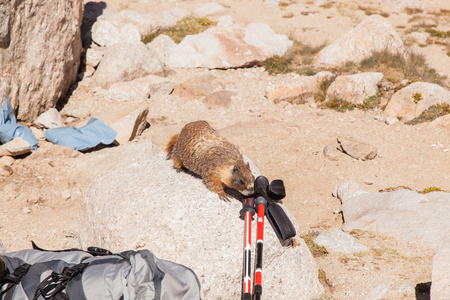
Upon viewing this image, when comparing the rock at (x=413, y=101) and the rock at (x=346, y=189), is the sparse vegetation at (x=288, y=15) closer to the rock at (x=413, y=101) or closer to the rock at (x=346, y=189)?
the rock at (x=413, y=101)

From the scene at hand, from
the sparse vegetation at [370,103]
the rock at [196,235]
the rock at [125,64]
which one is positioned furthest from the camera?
the rock at [125,64]

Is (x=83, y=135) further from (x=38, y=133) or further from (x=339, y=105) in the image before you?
(x=339, y=105)

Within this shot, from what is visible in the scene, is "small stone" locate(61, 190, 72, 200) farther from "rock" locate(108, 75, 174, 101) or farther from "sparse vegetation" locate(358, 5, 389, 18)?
"sparse vegetation" locate(358, 5, 389, 18)

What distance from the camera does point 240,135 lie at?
8812mm

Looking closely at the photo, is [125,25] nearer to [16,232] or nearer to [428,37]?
[16,232]

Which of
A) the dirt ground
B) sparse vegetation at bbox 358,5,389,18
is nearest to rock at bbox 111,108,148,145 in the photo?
the dirt ground

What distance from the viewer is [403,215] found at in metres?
5.36

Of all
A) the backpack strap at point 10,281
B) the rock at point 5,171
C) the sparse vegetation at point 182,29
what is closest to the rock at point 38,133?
the rock at point 5,171

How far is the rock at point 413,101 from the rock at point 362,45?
2956 mm

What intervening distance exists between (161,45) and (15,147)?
6862 mm

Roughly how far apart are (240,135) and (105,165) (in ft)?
9.87

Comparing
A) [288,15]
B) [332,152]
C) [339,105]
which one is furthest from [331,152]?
[288,15]

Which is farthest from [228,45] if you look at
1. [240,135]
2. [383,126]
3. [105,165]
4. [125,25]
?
[105,165]

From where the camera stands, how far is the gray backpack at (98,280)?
9.55 ft
